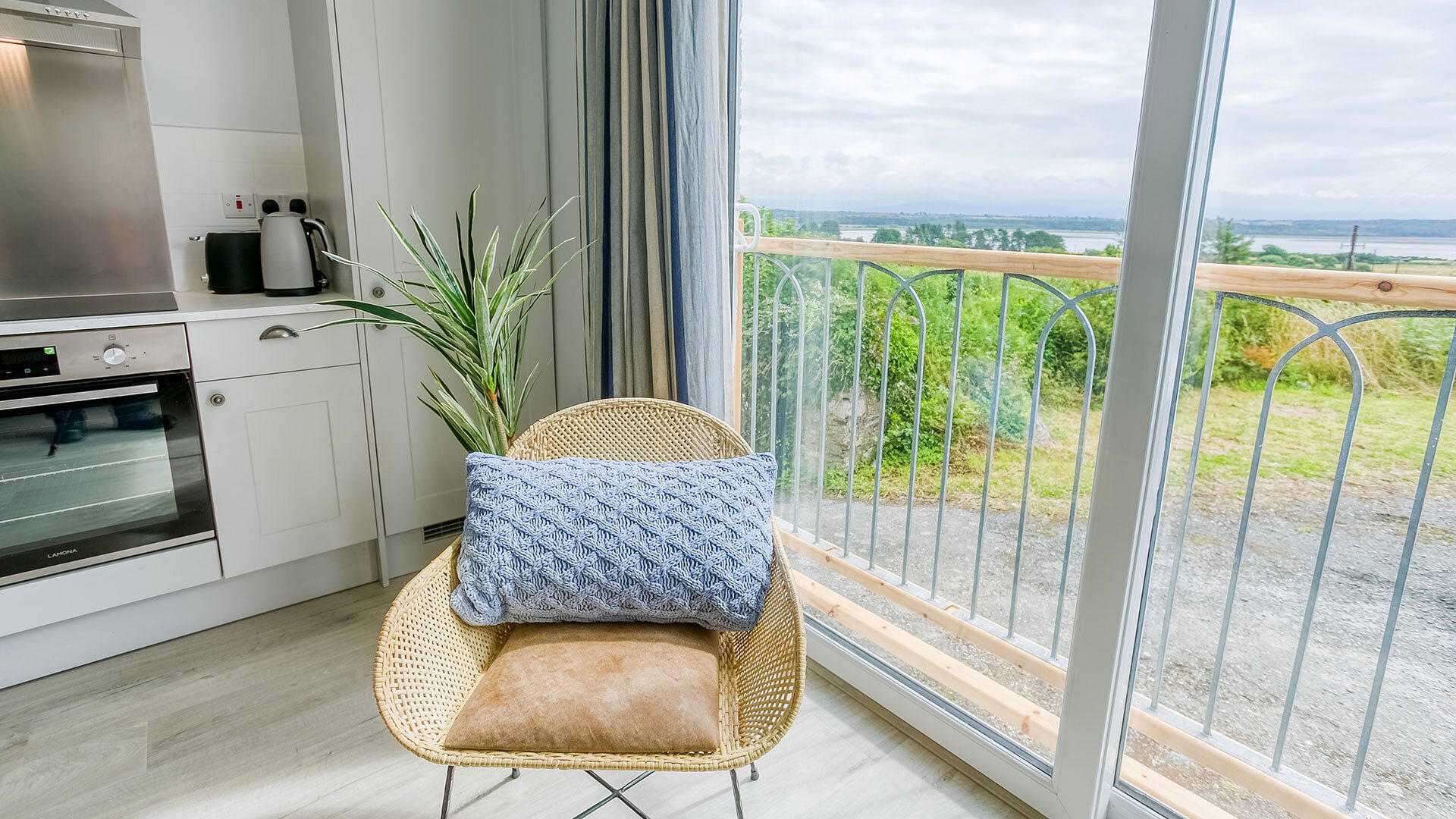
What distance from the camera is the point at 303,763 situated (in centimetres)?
165

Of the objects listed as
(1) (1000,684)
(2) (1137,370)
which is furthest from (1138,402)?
(1) (1000,684)

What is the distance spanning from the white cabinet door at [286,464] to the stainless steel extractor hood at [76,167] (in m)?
0.32

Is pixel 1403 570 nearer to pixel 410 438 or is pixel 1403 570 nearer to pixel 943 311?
pixel 943 311

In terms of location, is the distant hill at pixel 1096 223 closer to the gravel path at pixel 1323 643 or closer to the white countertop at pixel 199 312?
the gravel path at pixel 1323 643

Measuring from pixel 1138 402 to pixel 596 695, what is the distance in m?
0.99

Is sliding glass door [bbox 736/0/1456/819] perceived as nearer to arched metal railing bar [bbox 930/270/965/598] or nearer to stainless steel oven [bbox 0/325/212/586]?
arched metal railing bar [bbox 930/270/965/598]

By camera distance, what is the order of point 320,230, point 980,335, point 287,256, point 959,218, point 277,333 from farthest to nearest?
point 320,230
point 287,256
point 277,333
point 980,335
point 959,218

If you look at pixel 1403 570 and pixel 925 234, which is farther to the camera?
pixel 925 234

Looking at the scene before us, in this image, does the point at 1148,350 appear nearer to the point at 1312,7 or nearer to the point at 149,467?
the point at 1312,7

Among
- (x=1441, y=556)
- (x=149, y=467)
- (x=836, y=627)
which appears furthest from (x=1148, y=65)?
(x=149, y=467)

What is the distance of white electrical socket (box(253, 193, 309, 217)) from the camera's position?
2.39 m

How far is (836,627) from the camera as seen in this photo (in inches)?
80.0

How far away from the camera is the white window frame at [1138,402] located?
3.65ft

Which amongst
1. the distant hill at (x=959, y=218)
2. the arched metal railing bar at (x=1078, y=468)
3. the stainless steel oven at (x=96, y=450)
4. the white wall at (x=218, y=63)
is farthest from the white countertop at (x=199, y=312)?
the arched metal railing bar at (x=1078, y=468)
